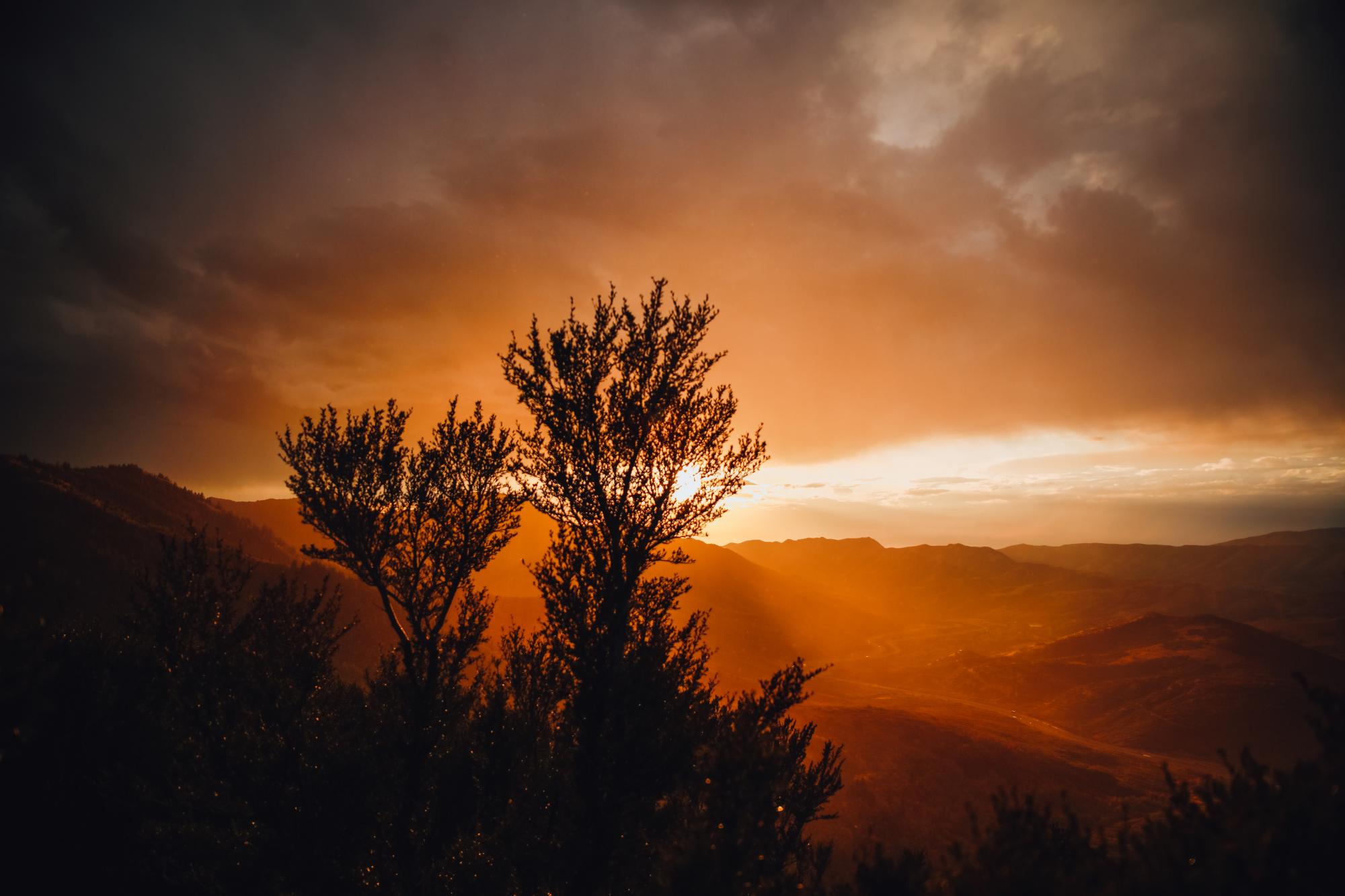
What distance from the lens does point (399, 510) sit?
1592cm

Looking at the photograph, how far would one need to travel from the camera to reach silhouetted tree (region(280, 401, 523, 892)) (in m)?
14.5

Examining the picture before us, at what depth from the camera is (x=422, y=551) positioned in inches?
631

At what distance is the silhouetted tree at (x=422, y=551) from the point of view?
14.5 meters

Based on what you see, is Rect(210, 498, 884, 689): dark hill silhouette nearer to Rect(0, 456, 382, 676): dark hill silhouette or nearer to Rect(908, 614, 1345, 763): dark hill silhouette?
Rect(0, 456, 382, 676): dark hill silhouette

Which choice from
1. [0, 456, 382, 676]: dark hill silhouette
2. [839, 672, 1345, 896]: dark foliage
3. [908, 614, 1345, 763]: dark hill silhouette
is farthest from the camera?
[0, 456, 382, 676]: dark hill silhouette

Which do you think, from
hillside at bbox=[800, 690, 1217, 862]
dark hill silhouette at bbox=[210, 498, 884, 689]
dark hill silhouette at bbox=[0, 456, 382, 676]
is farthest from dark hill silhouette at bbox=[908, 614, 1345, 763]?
dark hill silhouette at bbox=[0, 456, 382, 676]

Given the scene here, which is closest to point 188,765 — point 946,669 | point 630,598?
point 630,598

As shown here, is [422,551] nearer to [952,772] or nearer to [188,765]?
[188,765]

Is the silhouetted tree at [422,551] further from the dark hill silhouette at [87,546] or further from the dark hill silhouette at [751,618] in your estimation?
the dark hill silhouette at [751,618]

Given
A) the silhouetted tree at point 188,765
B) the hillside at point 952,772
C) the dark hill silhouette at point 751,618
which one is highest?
the silhouetted tree at point 188,765

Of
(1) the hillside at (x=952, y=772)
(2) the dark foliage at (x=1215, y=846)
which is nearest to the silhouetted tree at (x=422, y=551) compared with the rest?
(2) the dark foliage at (x=1215, y=846)

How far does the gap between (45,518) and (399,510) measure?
410ft

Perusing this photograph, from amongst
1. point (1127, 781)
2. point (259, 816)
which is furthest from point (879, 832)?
point (259, 816)

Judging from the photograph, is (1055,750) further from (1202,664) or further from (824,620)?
(824,620)
